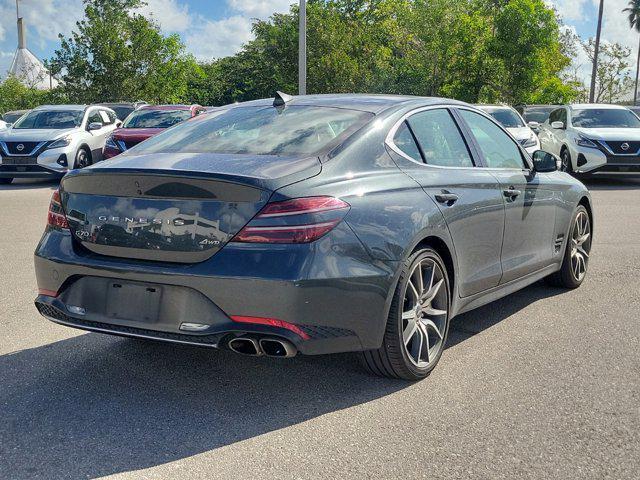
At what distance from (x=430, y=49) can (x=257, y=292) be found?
1518 inches

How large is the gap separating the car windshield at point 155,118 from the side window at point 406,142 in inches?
533

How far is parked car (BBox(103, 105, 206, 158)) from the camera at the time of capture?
16.4 meters

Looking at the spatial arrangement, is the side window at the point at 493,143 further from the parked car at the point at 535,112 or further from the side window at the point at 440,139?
the parked car at the point at 535,112

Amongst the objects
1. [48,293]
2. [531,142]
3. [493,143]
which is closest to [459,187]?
[493,143]

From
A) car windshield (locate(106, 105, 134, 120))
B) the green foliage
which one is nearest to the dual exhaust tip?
car windshield (locate(106, 105, 134, 120))

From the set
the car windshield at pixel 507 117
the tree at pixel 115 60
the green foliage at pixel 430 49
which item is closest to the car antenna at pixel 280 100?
the car windshield at pixel 507 117

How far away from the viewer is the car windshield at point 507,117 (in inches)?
720

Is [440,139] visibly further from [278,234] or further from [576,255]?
[576,255]

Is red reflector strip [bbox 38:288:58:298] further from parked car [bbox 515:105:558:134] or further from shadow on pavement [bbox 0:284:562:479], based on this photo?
parked car [bbox 515:105:558:134]

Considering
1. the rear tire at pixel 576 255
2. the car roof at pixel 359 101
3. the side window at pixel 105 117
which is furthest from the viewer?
the side window at pixel 105 117

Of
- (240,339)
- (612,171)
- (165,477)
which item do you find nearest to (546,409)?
(240,339)

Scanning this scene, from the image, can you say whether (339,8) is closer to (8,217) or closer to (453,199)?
(8,217)

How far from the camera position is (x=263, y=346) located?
3.71 metres

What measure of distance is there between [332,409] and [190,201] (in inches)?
48.4
